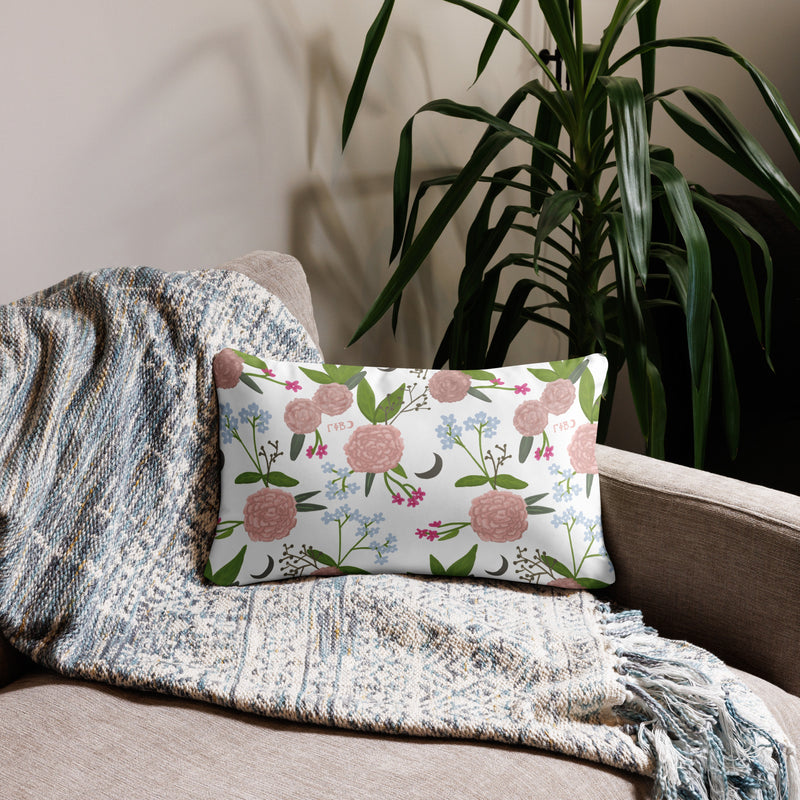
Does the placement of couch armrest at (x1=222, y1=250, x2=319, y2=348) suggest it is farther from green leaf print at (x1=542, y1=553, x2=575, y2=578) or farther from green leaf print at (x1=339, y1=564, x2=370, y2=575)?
green leaf print at (x1=542, y1=553, x2=575, y2=578)

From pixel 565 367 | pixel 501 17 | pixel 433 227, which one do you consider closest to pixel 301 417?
pixel 565 367

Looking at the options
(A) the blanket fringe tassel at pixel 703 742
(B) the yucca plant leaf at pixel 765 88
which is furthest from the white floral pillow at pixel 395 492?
(B) the yucca plant leaf at pixel 765 88

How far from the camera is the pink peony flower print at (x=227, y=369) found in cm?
100

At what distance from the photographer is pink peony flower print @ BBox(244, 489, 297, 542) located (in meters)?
0.97

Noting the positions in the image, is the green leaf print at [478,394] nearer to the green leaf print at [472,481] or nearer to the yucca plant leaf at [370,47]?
the green leaf print at [472,481]

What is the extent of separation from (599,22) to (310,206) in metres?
1.03

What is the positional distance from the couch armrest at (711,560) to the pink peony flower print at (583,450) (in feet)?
0.15

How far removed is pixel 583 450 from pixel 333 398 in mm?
328

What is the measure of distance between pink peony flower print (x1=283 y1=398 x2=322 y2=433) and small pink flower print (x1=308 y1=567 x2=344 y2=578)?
17 cm

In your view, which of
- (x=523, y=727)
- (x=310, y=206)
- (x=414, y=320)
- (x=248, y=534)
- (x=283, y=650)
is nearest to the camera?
(x=523, y=727)

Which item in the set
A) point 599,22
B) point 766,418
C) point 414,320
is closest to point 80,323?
point 414,320

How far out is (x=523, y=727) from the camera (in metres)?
0.73

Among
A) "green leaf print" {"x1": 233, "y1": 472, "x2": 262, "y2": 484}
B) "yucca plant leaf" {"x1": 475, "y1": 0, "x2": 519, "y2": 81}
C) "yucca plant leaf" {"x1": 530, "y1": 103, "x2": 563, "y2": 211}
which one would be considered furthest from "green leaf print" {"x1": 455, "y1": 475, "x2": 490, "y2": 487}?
"yucca plant leaf" {"x1": 475, "y1": 0, "x2": 519, "y2": 81}

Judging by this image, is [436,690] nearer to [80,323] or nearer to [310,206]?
[80,323]
